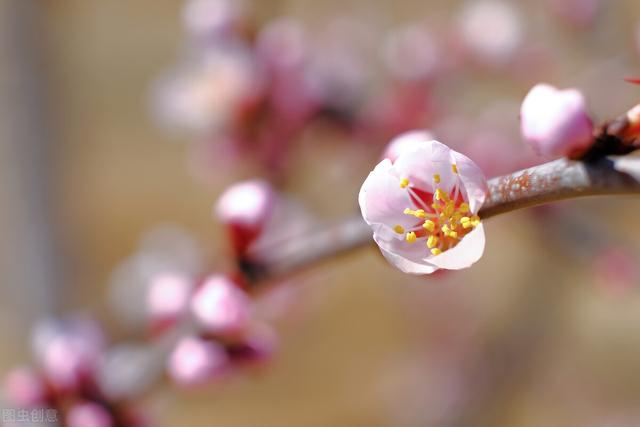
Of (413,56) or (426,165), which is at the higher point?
(426,165)

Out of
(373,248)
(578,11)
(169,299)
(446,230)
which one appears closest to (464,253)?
(446,230)

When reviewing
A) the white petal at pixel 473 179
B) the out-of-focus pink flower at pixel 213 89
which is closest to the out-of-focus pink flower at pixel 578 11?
the out-of-focus pink flower at pixel 213 89

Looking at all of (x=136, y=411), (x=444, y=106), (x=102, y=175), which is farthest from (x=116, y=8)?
(x=136, y=411)

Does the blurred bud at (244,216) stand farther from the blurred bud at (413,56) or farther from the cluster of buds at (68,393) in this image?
the blurred bud at (413,56)

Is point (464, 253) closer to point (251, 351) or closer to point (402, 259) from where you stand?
point (402, 259)

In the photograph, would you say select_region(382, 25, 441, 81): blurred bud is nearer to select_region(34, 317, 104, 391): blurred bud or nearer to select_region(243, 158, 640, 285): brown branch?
select_region(34, 317, 104, 391): blurred bud
